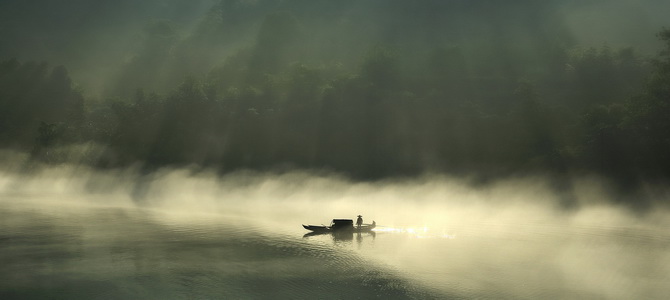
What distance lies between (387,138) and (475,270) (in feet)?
283

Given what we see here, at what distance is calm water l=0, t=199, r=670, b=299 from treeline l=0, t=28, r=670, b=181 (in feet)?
161

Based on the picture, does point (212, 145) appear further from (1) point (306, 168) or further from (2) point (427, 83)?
(2) point (427, 83)

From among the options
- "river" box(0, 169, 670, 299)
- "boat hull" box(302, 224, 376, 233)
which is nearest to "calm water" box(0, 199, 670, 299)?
"river" box(0, 169, 670, 299)

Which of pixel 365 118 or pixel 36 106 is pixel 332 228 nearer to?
pixel 365 118

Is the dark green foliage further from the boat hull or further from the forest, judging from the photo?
the boat hull

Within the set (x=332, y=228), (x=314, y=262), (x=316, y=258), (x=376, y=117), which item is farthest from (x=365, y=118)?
(x=314, y=262)

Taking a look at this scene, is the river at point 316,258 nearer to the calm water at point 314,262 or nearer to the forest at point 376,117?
the calm water at point 314,262

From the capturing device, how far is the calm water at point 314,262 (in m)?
33.1

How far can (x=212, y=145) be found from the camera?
438 ft

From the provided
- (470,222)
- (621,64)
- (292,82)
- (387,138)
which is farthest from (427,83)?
(470,222)

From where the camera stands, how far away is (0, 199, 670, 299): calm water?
33.1 m

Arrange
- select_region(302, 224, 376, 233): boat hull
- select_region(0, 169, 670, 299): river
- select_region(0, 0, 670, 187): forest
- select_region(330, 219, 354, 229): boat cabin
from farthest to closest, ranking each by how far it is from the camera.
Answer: select_region(0, 0, 670, 187): forest
select_region(330, 219, 354, 229): boat cabin
select_region(302, 224, 376, 233): boat hull
select_region(0, 169, 670, 299): river

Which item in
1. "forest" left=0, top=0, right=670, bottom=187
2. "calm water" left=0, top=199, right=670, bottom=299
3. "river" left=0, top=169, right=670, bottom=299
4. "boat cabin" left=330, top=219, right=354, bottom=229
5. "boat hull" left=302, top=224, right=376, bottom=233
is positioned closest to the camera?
"calm water" left=0, top=199, right=670, bottom=299

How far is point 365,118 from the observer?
129000mm
